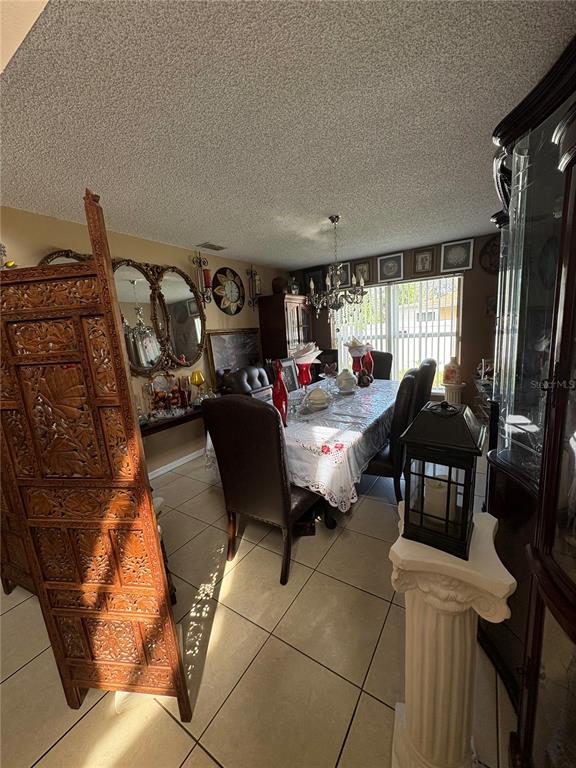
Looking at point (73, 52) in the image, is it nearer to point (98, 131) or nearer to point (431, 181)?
point (98, 131)

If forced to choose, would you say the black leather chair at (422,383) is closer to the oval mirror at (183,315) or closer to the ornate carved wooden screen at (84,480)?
the ornate carved wooden screen at (84,480)

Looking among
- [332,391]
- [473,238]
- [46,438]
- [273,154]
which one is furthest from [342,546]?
[473,238]

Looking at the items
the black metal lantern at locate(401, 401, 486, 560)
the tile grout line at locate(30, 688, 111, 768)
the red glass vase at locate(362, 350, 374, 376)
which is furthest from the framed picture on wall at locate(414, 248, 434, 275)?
the tile grout line at locate(30, 688, 111, 768)

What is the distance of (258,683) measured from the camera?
1158mm

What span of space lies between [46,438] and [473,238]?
4566 mm

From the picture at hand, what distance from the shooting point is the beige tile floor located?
982mm

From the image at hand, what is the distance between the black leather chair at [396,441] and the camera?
6.18ft

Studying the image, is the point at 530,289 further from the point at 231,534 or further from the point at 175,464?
the point at 175,464

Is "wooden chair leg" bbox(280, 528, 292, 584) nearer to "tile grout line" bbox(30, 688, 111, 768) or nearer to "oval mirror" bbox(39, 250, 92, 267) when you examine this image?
"tile grout line" bbox(30, 688, 111, 768)

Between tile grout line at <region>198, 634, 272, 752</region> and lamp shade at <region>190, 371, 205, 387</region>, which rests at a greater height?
lamp shade at <region>190, 371, 205, 387</region>

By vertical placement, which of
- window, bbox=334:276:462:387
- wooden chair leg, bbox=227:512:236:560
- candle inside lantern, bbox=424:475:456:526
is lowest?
wooden chair leg, bbox=227:512:236:560

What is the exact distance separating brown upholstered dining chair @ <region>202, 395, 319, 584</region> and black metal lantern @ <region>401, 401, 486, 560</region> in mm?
658

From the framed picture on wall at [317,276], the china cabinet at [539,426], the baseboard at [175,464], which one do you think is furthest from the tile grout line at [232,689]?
the framed picture on wall at [317,276]

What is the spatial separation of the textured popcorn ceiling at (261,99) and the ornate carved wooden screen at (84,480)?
0.72 meters
